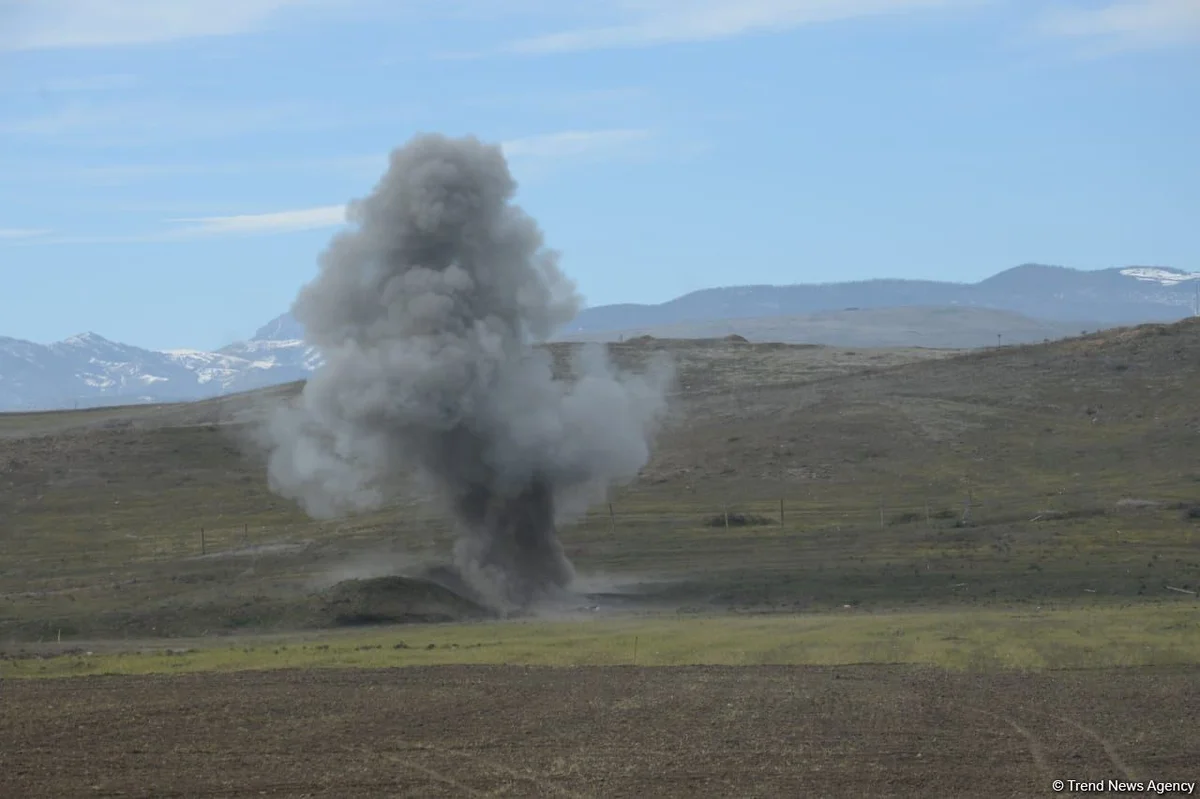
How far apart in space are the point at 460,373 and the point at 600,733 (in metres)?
29.5

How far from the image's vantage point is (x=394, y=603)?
5969 centimetres

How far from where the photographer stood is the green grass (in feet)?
151

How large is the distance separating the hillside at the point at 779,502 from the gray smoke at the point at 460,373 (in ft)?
17.1

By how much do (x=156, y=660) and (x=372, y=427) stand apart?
1679 centimetres

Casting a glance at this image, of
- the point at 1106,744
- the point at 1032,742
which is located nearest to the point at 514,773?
the point at 1032,742

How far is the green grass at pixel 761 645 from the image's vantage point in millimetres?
45938

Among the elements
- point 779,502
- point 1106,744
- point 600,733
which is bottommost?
point 1106,744

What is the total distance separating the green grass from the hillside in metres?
6.38

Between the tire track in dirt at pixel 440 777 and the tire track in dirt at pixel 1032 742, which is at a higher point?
the tire track in dirt at pixel 440 777

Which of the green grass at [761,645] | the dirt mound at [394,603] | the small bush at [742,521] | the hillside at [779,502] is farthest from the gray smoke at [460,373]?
the small bush at [742,521]

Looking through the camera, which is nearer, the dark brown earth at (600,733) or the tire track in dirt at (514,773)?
the tire track in dirt at (514,773)

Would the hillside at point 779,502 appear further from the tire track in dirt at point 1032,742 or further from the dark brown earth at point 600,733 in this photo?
the tire track in dirt at point 1032,742

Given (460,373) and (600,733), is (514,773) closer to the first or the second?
(600,733)

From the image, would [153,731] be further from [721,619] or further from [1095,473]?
[1095,473]
